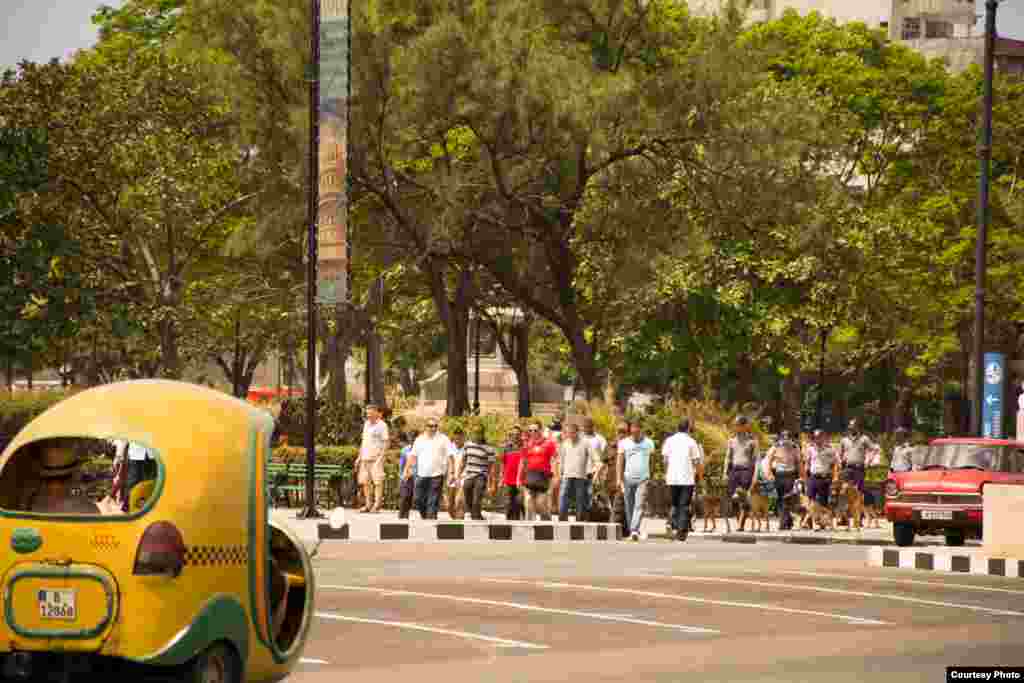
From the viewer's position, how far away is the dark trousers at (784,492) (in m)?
32.3

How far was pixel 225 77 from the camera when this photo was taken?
41.7 metres

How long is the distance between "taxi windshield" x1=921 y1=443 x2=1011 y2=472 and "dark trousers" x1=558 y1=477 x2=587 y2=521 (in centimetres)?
479

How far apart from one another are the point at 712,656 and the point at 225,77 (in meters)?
30.1

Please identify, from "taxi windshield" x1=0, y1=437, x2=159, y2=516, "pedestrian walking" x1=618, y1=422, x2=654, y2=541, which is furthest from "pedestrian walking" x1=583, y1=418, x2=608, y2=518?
"taxi windshield" x1=0, y1=437, x2=159, y2=516

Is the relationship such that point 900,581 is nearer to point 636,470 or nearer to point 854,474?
point 636,470

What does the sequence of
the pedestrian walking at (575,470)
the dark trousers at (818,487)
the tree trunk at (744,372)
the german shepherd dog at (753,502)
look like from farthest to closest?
1. the tree trunk at (744,372)
2. the dark trousers at (818,487)
3. the german shepherd dog at (753,502)
4. the pedestrian walking at (575,470)

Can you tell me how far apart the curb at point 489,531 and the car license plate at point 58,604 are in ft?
57.5

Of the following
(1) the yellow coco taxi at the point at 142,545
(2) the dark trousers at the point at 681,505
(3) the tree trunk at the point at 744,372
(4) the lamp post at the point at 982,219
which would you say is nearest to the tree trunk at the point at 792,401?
(3) the tree trunk at the point at 744,372

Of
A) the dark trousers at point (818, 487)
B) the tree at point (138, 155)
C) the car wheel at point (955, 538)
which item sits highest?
the tree at point (138, 155)

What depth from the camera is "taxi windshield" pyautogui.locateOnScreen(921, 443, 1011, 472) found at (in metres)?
28.3

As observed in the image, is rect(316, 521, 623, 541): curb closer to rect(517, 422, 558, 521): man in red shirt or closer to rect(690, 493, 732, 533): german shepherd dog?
rect(517, 422, 558, 521): man in red shirt

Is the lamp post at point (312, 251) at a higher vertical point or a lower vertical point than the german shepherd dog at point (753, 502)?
higher

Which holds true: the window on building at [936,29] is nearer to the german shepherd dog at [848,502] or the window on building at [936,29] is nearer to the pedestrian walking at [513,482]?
the german shepherd dog at [848,502]

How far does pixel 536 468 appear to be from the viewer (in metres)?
30.1
